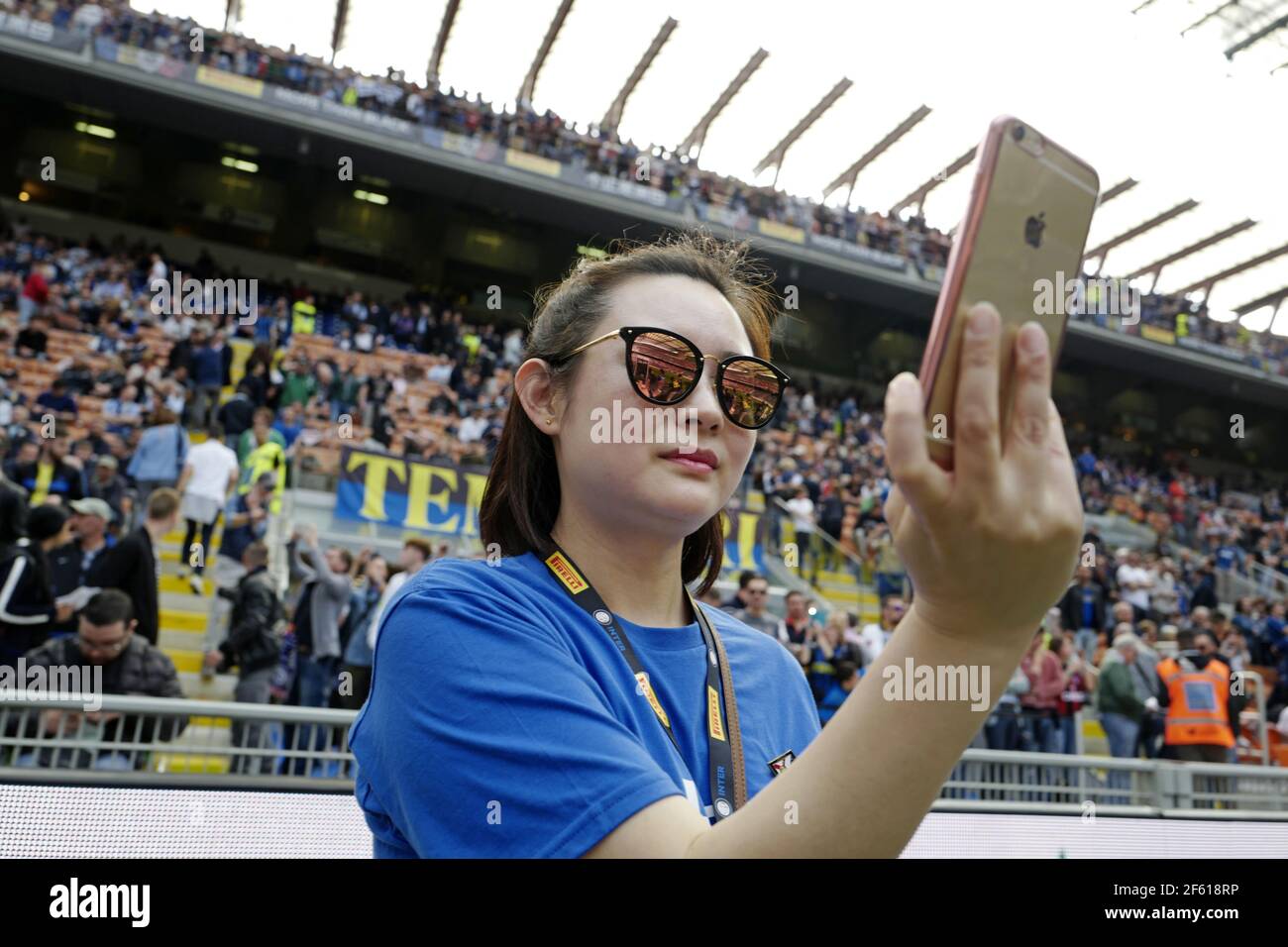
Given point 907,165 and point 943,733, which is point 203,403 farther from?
point 907,165

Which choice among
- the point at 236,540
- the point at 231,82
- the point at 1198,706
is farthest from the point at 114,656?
the point at 231,82

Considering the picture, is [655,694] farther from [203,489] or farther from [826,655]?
[203,489]

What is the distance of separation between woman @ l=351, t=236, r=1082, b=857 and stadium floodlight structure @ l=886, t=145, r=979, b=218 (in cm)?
3280

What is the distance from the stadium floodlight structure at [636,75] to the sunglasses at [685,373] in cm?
2768

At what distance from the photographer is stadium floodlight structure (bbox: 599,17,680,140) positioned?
97.7 ft

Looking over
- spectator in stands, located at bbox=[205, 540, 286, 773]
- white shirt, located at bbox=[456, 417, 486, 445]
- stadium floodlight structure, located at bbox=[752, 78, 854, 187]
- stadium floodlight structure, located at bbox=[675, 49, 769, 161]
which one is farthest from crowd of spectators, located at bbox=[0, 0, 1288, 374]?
spectator in stands, located at bbox=[205, 540, 286, 773]

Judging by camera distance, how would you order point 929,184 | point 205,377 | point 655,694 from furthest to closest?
point 929,184 < point 205,377 < point 655,694

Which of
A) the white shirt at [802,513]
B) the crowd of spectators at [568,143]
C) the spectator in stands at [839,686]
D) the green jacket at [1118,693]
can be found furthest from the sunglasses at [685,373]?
the crowd of spectators at [568,143]

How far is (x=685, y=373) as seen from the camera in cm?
134

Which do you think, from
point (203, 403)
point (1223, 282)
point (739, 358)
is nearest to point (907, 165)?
point (1223, 282)

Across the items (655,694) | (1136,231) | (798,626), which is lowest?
(798,626)

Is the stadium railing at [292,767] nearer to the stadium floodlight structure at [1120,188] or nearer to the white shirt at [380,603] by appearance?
the white shirt at [380,603]

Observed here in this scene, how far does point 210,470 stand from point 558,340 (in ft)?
26.0
